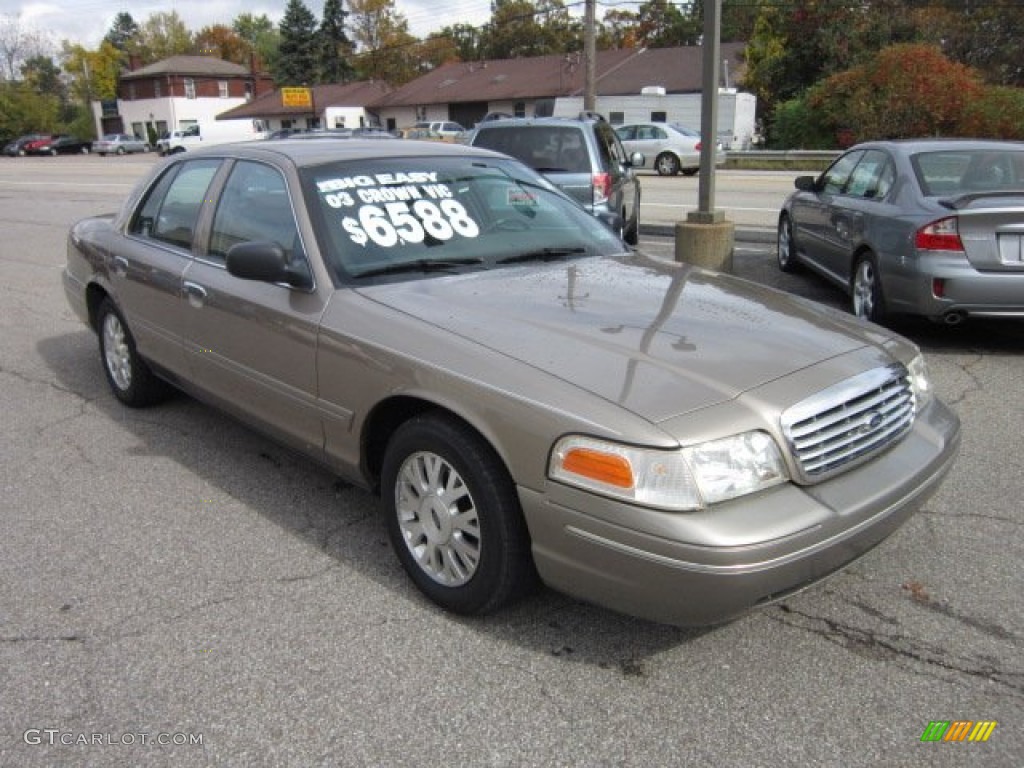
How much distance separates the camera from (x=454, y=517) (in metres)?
3.05

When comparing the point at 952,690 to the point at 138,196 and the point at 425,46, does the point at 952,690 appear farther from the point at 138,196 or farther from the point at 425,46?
the point at 425,46

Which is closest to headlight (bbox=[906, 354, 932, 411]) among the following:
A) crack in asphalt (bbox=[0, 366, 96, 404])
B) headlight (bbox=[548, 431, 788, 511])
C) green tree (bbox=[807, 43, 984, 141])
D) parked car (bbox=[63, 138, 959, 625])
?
parked car (bbox=[63, 138, 959, 625])

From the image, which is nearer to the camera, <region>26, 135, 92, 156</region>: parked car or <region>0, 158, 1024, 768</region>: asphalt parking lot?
<region>0, 158, 1024, 768</region>: asphalt parking lot

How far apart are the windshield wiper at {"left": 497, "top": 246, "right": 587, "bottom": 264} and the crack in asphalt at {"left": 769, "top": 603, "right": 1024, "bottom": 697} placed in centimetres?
179

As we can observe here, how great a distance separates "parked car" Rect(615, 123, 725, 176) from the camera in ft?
86.9

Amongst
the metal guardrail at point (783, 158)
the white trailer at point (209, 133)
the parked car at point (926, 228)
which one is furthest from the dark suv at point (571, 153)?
the white trailer at point (209, 133)

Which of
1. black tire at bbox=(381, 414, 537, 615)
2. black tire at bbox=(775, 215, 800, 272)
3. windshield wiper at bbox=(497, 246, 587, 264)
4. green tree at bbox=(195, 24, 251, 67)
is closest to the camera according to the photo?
black tire at bbox=(381, 414, 537, 615)

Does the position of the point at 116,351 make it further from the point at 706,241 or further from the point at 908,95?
the point at 908,95

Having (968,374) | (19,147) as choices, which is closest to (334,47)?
(19,147)

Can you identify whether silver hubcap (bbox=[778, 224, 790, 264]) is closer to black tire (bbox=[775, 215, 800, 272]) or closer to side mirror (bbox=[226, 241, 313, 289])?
black tire (bbox=[775, 215, 800, 272])

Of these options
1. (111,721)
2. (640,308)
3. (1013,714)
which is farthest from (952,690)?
(111,721)

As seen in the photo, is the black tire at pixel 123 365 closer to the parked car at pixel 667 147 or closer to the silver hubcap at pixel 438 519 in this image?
the silver hubcap at pixel 438 519

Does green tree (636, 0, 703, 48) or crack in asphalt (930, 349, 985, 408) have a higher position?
green tree (636, 0, 703, 48)

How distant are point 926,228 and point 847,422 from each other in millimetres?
3822
